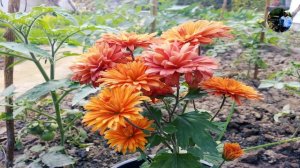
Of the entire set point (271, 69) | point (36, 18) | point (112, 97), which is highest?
point (36, 18)

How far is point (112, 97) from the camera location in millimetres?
642

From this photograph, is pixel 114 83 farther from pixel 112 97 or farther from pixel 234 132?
pixel 234 132

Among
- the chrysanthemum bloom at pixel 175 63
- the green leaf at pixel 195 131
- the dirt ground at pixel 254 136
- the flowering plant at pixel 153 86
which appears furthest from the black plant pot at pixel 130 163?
the chrysanthemum bloom at pixel 175 63

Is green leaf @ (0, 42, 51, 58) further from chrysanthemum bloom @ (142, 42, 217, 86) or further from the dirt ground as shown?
the dirt ground

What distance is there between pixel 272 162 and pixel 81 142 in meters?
0.85

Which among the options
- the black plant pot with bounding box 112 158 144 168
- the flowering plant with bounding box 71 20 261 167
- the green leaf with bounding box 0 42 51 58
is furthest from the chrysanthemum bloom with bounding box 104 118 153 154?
the black plant pot with bounding box 112 158 144 168

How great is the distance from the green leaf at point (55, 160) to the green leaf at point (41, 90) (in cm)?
22

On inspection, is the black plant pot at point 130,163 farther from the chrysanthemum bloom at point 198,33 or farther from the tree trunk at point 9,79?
the chrysanthemum bloom at point 198,33

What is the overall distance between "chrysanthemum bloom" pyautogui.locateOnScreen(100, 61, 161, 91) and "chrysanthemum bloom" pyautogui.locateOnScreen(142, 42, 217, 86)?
0.06 feet

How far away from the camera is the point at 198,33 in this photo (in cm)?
73

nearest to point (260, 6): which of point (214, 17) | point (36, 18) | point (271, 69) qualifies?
point (214, 17)

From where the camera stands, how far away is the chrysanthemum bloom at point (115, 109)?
0.61 metres

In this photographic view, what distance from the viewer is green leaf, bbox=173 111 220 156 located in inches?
27.6

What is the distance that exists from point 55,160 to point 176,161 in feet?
1.30
